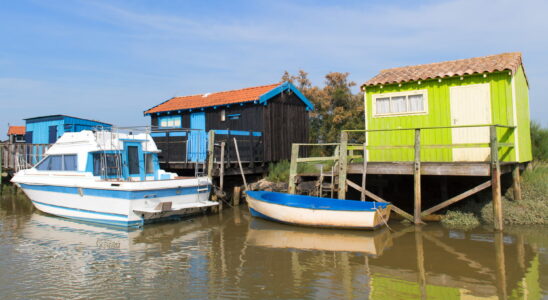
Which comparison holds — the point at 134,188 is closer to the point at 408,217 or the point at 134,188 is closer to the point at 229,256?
the point at 229,256

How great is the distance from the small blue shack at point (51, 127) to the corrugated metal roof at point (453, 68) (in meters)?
18.2

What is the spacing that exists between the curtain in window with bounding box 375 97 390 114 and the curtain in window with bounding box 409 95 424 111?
0.76 metres

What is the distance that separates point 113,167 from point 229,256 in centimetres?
687

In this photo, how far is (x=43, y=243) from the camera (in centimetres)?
1120

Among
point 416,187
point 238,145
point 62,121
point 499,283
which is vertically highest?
point 62,121

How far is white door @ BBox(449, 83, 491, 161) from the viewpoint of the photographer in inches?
490

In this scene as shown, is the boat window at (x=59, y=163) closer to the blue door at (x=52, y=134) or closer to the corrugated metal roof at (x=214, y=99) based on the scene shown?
the corrugated metal roof at (x=214, y=99)

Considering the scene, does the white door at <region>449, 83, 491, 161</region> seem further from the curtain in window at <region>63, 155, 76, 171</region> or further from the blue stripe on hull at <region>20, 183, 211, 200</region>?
the curtain in window at <region>63, 155, 76, 171</region>

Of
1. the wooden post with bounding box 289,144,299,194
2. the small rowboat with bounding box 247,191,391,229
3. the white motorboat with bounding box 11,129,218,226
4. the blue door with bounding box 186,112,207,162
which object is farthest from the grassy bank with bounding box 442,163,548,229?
the blue door with bounding box 186,112,207,162

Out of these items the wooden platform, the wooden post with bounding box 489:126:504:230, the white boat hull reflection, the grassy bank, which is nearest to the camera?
the white boat hull reflection

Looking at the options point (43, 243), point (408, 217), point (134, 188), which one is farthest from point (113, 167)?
point (408, 217)

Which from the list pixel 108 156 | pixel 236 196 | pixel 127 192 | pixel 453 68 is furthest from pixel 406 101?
pixel 108 156

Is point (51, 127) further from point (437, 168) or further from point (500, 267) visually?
point (500, 267)

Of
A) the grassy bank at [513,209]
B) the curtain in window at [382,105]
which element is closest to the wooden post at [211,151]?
the curtain in window at [382,105]
